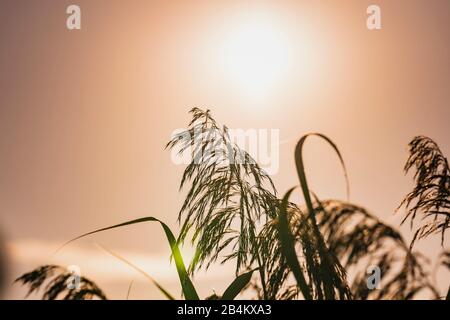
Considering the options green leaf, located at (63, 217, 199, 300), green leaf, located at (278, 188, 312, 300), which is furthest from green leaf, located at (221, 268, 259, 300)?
green leaf, located at (278, 188, 312, 300)

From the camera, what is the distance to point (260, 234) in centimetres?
210

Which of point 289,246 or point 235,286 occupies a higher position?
point 289,246

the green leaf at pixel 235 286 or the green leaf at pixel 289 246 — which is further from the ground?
the green leaf at pixel 289 246

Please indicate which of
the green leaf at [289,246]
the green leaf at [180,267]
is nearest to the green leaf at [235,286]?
the green leaf at [180,267]

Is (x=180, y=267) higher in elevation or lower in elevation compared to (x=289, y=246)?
lower

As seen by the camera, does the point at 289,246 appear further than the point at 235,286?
No

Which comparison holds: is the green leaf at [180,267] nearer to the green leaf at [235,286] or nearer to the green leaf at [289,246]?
the green leaf at [235,286]

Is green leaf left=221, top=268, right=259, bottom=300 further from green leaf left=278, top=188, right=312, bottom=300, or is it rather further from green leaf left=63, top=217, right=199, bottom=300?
green leaf left=278, top=188, right=312, bottom=300

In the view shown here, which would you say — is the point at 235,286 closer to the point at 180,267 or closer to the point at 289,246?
the point at 180,267

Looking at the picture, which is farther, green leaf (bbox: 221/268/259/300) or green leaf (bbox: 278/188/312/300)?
green leaf (bbox: 221/268/259/300)

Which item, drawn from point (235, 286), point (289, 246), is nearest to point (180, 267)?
point (235, 286)

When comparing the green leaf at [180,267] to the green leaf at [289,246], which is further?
the green leaf at [180,267]
